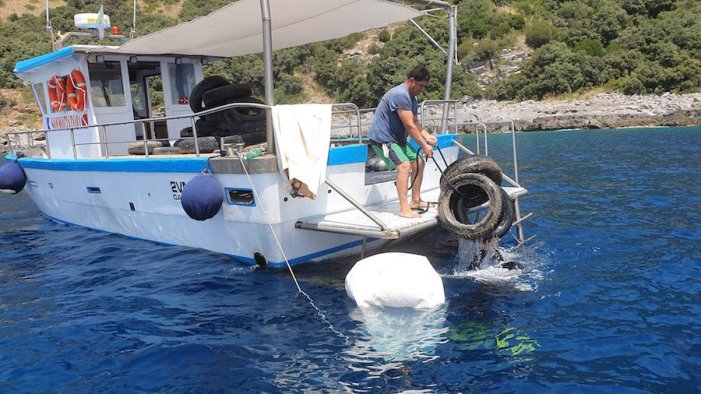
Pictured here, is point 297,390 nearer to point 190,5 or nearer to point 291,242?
point 291,242

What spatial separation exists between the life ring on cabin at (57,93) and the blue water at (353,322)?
128 inches

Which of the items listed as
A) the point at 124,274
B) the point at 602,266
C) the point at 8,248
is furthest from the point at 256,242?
the point at 8,248

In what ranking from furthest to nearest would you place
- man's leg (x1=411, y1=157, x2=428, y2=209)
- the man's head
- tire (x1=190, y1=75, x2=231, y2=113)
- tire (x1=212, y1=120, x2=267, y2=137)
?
tire (x1=190, y1=75, x2=231, y2=113) < tire (x1=212, y1=120, x2=267, y2=137) < man's leg (x1=411, y1=157, x2=428, y2=209) < the man's head

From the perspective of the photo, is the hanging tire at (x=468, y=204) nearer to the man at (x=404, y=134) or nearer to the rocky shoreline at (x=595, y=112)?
the man at (x=404, y=134)

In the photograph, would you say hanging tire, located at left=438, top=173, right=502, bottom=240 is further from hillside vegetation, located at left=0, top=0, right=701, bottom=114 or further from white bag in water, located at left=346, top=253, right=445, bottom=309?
hillside vegetation, located at left=0, top=0, right=701, bottom=114

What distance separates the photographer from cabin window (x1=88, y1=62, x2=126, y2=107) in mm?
10602

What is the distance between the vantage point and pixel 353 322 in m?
5.84

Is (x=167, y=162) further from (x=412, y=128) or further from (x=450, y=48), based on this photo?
(x=450, y=48)

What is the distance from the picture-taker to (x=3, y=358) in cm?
545

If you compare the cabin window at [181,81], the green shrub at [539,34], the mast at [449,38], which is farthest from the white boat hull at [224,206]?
the green shrub at [539,34]

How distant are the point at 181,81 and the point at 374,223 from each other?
664 centimetres

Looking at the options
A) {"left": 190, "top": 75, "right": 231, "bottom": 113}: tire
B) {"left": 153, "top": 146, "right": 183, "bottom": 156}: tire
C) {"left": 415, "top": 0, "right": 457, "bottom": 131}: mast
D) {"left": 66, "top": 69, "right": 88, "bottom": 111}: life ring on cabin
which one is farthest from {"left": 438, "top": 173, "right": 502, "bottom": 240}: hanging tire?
{"left": 66, "top": 69, "right": 88, "bottom": 111}: life ring on cabin

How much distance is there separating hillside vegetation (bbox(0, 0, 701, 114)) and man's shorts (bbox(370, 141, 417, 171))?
102 ft

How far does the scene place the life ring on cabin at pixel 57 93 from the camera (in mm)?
11328
